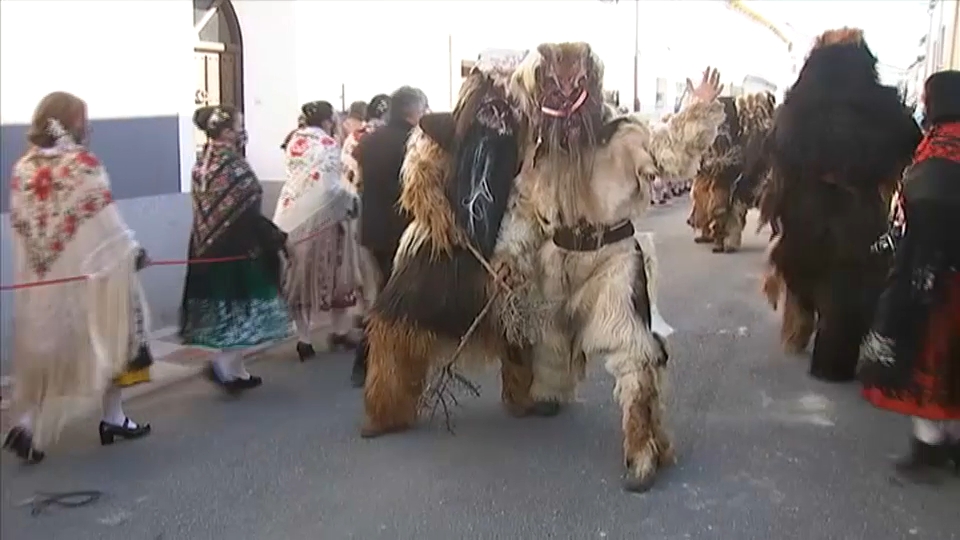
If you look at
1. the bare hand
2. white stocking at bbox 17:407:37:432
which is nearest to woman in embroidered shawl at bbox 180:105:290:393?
white stocking at bbox 17:407:37:432

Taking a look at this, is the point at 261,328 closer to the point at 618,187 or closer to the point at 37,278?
the point at 37,278

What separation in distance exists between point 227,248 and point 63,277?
1044mm

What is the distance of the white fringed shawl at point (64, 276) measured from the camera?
3822 millimetres

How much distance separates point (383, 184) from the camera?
207 inches

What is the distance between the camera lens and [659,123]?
393 centimetres

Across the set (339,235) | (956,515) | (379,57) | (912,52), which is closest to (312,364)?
(339,235)

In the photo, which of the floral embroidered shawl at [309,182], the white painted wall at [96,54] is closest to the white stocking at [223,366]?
the floral embroidered shawl at [309,182]

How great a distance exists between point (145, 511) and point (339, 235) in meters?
2.64

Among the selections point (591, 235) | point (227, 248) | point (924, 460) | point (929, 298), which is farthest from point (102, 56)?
point (924, 460)

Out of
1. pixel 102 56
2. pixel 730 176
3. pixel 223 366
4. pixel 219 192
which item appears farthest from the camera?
pixel 730 176

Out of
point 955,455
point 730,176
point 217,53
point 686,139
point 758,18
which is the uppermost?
point 758,18

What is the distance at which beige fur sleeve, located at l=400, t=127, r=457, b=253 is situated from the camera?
4.15m

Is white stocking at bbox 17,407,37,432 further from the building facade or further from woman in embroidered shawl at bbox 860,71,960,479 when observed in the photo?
the building facade

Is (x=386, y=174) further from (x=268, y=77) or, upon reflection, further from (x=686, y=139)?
(x=268, y=77)
